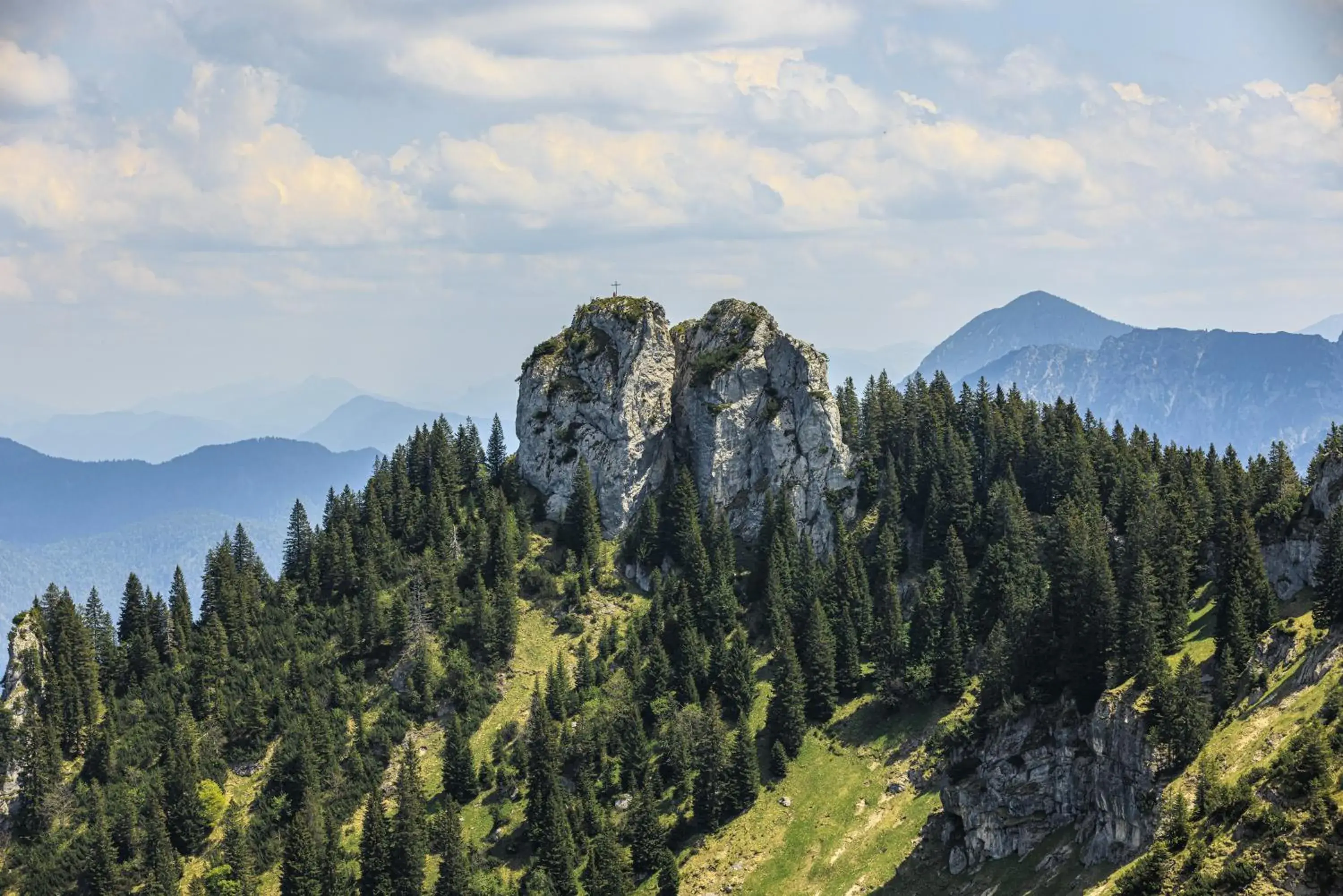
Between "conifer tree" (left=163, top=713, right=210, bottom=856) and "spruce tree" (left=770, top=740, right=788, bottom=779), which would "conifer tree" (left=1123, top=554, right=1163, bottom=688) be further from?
"conifer tree" (left=163, top=713, right=210, bottom=856)

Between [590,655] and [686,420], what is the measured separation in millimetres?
47384

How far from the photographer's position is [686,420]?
7057 inches

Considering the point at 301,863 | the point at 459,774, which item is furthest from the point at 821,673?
the point at 301,863

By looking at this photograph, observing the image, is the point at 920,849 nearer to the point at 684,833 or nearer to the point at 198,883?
the point at 684,833

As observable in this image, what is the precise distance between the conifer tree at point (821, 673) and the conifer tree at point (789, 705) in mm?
1030

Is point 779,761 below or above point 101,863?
above

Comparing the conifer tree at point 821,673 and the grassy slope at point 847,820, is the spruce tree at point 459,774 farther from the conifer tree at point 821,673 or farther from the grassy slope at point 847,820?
the conifer tree at point 821,673

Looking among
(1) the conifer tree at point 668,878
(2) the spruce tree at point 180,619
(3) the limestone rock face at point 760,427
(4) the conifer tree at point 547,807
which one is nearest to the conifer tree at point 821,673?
(1) the conifer tree at point 668,878

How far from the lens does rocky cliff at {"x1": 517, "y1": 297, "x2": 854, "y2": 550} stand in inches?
6757

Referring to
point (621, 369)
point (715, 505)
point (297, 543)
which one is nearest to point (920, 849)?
point (715, 505)

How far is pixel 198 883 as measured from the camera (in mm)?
117312

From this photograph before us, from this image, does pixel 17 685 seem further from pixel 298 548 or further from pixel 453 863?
pixel 453 863

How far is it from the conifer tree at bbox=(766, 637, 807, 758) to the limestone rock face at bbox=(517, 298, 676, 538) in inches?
1911

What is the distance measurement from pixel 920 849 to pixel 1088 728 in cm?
2206
